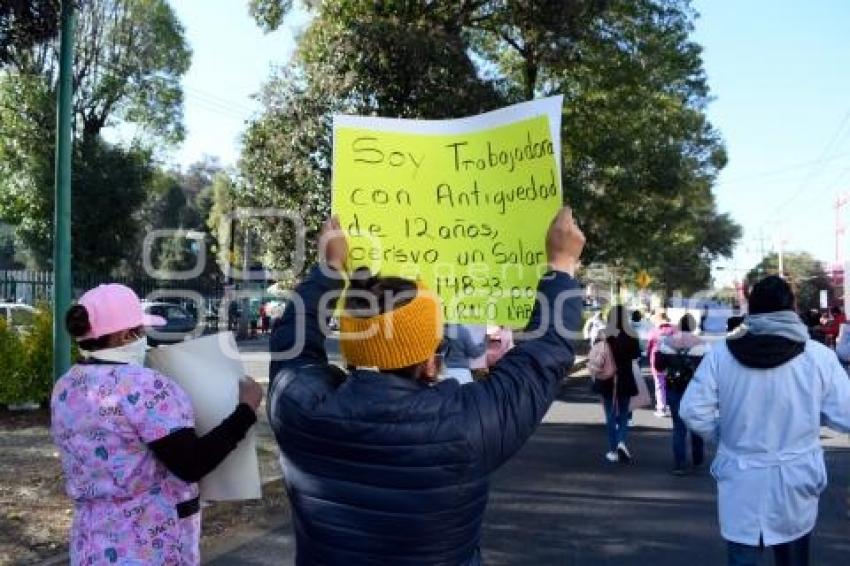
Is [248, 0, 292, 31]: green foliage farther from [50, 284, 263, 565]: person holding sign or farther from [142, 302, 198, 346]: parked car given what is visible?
[50, 284, 263, 565]: person holding sign

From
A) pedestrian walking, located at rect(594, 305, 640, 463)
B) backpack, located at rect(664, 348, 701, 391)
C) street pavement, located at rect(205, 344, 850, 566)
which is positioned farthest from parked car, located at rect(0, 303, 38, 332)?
backpack, located at rect(664, 348, 701, 391)

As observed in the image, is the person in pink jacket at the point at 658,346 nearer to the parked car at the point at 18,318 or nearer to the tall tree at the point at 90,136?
the parked car at the point at 18,318

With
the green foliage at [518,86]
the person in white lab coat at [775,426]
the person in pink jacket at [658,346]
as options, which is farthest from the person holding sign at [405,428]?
the green foliage at [518,86]

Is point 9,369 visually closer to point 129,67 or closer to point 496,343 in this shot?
point 496,343

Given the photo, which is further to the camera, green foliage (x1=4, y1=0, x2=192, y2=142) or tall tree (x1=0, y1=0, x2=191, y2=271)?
green foliage (x1=4, y1=0, x2=192, y2=142)

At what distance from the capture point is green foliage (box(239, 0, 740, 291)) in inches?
498

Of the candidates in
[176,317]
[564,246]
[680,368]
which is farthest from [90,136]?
[564,246]

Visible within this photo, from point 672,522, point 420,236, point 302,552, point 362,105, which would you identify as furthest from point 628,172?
point 302,552

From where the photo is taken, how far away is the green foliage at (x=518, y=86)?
12.6 metres

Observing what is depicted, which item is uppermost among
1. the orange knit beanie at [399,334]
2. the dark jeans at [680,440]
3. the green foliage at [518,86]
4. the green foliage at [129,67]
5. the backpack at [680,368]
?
the green foliage at [129,67]

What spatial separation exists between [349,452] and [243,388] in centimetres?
103

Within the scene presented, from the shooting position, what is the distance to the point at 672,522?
6988 millimetres

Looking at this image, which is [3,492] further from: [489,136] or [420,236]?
[489,136]

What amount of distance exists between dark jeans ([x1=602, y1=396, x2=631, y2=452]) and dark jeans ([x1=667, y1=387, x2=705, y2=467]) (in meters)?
0.59
